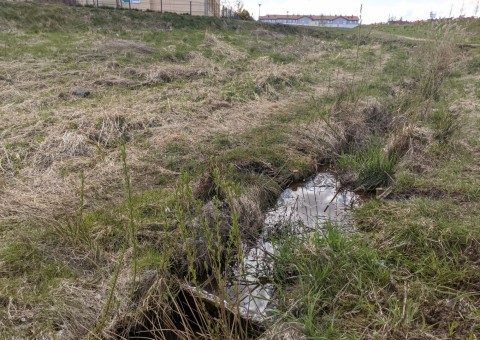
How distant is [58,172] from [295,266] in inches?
122

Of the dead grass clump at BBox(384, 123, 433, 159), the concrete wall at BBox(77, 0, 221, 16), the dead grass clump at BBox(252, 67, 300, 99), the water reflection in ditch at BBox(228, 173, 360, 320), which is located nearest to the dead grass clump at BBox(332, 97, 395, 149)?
the dead grass clump at BBox(384, 123, 433, 159)

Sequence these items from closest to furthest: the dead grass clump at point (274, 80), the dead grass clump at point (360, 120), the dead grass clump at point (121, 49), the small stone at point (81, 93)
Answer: the dead grass clump at point (360, 120), the small stone at point (81, 93), the dead grass clump at point (274, 80), the dead grass clump at point (121, 49)

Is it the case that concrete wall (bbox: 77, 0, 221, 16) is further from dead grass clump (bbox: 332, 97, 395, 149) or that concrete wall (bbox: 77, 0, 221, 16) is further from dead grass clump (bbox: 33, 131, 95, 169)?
dead grass clump (bbox: 332, 97, 395, 149)

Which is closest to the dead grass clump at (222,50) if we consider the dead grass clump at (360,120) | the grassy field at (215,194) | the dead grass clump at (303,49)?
the grassy field at (215,194)

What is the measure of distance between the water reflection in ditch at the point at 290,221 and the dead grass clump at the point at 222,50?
25.8 feet

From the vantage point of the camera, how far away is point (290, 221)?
3680 mm

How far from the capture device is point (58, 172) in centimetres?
427

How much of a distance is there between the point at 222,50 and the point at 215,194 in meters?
9.88

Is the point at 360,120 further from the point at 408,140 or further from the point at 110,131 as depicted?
the point at 110,131

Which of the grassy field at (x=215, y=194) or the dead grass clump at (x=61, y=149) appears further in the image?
the dead grass clump at (x=61, y=149)

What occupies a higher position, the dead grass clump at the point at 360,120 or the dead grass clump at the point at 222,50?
the dead grass clump at the point at 222,50

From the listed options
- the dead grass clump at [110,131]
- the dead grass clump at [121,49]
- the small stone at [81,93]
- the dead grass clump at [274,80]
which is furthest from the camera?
the dead grass clump at [121,49]

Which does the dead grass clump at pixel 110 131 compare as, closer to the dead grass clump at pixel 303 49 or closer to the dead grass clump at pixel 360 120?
the dead grass clump at pixel 360 120

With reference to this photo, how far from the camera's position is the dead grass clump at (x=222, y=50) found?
466 inches
